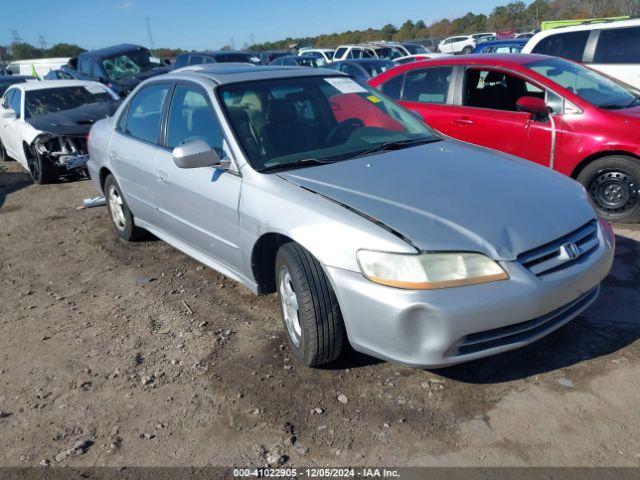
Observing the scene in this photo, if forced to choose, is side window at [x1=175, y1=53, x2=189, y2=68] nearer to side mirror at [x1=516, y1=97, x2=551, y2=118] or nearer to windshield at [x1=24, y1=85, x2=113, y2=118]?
windshield at [x1=24, y1=85, x2=113, y2=118]

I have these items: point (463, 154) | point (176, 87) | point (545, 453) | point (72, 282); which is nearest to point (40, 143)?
point (72, 282)

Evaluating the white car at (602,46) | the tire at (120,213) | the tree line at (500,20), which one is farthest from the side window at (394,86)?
the tree line at (500,20)

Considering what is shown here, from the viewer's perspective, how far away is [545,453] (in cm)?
250

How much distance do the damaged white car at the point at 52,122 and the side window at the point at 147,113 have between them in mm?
3679

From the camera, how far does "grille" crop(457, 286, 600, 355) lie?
105 inches

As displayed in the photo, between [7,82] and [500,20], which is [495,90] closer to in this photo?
[7,82]

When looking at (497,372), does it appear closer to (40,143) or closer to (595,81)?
(595,81)

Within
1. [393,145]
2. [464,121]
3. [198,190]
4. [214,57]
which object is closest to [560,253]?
[393,145]

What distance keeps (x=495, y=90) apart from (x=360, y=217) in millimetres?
3698

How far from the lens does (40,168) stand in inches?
328

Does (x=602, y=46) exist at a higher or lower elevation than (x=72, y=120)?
higher

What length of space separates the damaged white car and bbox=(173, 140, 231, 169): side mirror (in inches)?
215

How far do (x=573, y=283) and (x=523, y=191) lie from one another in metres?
0.61

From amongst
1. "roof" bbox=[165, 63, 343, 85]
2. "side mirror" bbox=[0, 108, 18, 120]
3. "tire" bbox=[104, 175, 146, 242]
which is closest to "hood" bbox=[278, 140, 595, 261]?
"roof" bbox=[165, 63, 343, 85]
